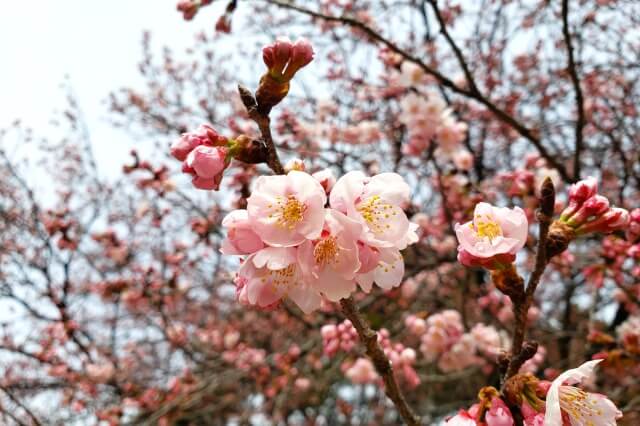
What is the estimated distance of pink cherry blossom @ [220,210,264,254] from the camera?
1.08 m

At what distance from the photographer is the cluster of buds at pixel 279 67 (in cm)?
119

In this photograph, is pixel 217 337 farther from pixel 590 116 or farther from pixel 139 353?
pixel 590 116

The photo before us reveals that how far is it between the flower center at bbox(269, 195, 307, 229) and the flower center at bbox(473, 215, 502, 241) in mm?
419

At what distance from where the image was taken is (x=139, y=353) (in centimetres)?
713

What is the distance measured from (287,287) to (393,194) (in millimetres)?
351

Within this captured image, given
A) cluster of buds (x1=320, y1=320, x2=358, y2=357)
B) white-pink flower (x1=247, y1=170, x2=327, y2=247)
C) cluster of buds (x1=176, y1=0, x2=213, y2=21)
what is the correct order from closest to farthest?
white-pink flower (x1=247, y1=170, x2=327, y2=247)
cluster of buds (x1=320, y1=320, x2=358, y2=357)
cluster of buds (x1=176, y1=0, x2=213, y2=21)

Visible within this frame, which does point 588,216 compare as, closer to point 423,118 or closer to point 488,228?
point 488,228

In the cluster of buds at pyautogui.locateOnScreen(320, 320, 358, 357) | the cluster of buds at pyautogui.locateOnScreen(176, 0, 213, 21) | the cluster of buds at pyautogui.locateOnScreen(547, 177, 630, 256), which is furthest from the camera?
the cluster of buds at pyautogui.locateOnScreen(176, 0, 213, 21)

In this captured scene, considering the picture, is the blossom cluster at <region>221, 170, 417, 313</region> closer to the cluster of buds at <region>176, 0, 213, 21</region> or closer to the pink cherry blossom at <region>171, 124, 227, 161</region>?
the pink cherry blossom at <region>171, 124, 227, 161</region>

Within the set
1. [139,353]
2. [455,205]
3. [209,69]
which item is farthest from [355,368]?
[209,69]

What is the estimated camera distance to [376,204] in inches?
48.4

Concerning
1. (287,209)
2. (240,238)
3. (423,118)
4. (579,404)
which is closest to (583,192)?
(579,404)

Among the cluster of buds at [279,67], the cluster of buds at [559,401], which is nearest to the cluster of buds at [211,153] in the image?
the cluster of buds at [279,67]

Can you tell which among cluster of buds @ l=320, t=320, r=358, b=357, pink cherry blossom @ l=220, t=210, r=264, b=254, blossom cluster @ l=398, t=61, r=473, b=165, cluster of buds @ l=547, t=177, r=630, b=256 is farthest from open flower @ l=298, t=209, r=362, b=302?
blossom cluster @ l=398, t=61, r=473, b=165
